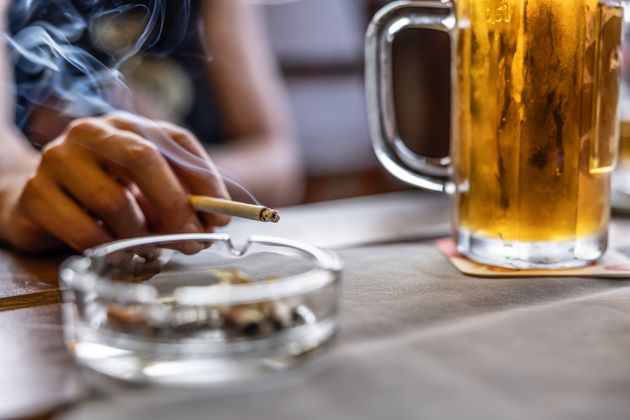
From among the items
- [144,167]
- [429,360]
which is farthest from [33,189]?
[429,360]

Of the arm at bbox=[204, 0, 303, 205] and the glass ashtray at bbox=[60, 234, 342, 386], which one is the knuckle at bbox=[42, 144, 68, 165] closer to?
the glass ashtray at bbox=[60, 234, 342, 386]

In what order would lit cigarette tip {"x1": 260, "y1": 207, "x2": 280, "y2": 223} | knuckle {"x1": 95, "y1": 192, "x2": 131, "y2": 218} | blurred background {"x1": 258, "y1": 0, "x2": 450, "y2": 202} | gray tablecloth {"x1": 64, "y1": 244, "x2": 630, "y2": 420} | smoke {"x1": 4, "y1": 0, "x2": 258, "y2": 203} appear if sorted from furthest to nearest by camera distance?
blurred background {"x1": 258, "y1": 0, "x2": 450, "y2": 202}, smoke {"x1": 4, "y1": 0, "x2": 258, "y2": 203}, knuckle {"x1": 95, "y1": 192, "x2": 131, "y2": 218}, lit cigarette tip {"x1": 260, "y1": 207, "x2": 280, "y2": 223}, gray tablecloth {"x1": 64, "y1": 244, "x2": 630, "y2": 420}

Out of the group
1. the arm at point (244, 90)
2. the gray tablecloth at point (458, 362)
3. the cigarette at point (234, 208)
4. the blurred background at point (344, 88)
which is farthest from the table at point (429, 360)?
the blurred background at point (344, 88)

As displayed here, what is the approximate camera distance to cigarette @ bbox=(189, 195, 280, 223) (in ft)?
2.05

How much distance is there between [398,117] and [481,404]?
9.39 feet

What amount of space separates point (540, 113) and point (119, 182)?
1.55ft

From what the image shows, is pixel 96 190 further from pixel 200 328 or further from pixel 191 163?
pixel 200 328

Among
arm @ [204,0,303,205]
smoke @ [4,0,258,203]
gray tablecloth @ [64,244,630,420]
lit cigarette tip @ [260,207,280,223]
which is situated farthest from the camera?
arm @ [204,0,303,205]

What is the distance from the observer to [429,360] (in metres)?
0.45


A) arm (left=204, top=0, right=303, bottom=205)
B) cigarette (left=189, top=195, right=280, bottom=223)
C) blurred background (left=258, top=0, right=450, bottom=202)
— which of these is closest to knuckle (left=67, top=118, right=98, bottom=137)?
cigarette (left=189, top=195, right=280, bottom=223)

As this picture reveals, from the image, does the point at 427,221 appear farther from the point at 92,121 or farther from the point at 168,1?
the point at 168,1

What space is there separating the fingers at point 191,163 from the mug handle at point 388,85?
0.71 feet

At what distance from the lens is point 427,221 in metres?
1.01

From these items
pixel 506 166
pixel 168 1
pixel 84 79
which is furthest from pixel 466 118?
pixel 168 1
